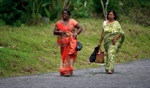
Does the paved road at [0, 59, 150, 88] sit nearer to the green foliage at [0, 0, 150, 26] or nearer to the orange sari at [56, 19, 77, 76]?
the orange sari at [56, 19, 77, 76]

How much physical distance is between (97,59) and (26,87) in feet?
14.4

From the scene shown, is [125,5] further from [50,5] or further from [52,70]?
[52,70]

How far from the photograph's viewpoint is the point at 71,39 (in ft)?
46.9

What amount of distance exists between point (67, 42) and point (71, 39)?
144 mm

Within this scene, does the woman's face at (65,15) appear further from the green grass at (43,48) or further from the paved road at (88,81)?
the green grass at (43,48)

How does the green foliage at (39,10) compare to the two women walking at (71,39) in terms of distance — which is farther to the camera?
the green foliage at (39,10)

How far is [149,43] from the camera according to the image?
26.4 m

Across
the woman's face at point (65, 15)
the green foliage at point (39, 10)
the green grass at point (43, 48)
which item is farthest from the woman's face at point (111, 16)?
the green foliage at point (39, 10)

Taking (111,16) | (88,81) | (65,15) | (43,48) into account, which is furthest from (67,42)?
(43,48)

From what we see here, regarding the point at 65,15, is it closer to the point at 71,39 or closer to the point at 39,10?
the point at 71,39

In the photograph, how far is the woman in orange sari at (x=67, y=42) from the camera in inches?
558

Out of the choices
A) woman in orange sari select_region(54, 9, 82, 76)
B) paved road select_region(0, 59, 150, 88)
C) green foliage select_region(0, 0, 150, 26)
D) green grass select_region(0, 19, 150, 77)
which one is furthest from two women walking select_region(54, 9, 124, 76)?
green foliage select_region(0, 0, 150, 26)

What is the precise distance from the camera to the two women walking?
1420cm

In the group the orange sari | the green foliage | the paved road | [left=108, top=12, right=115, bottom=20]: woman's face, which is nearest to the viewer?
the paved road
